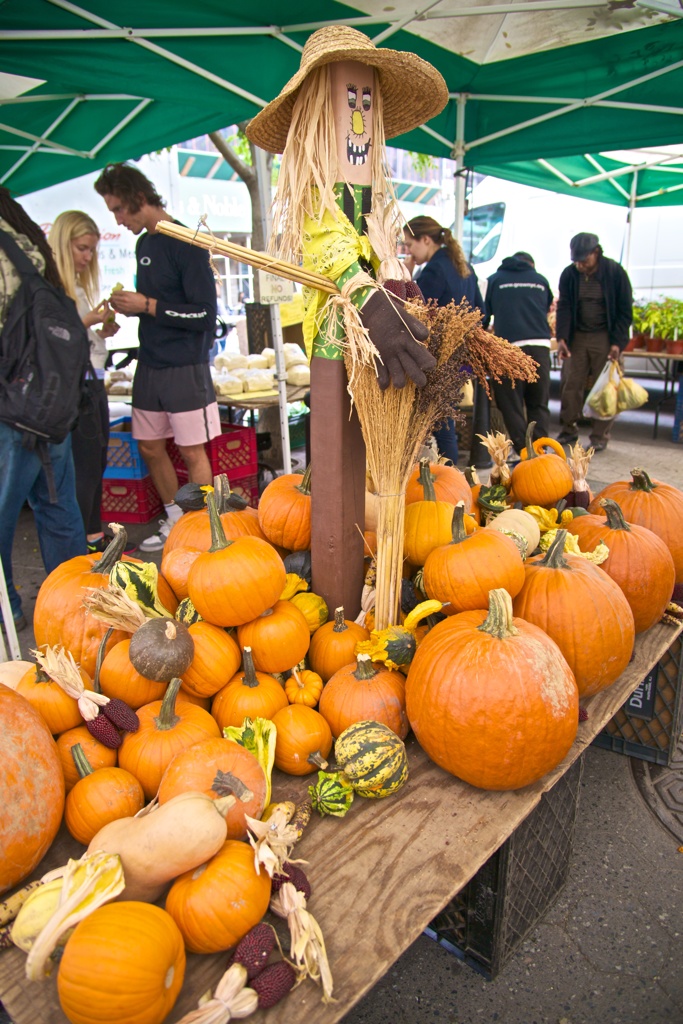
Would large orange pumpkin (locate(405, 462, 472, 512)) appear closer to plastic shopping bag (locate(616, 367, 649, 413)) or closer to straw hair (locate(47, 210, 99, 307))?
straw hair (locate(47, 210, 99, 307))

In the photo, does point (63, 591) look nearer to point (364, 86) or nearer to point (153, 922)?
point (153, 922)

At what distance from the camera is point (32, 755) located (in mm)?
1454

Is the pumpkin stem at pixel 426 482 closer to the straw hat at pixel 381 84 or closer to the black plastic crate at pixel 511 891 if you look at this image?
the black plastic crate at pixel 511 891

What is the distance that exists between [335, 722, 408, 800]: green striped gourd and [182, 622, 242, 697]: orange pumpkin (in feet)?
1.27

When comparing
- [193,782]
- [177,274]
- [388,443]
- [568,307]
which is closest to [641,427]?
[568,307]

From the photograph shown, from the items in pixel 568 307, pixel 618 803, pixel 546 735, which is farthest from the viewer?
pixel 568 307

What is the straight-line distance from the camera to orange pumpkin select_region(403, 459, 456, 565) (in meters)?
2.30

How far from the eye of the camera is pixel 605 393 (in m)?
7.48

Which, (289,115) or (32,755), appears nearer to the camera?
(32,755)

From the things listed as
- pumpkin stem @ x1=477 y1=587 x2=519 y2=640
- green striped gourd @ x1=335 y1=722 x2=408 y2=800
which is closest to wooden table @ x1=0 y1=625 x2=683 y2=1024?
green striped gourd @ x1=335 y1=722 x2=408 y2=800

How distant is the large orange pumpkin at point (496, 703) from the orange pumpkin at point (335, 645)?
0.33 meters

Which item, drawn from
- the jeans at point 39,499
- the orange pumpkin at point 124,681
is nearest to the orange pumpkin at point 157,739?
the orange pumpkin at point 124,681

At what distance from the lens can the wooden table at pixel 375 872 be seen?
120 cm

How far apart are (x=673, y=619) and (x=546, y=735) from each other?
1187 mm
